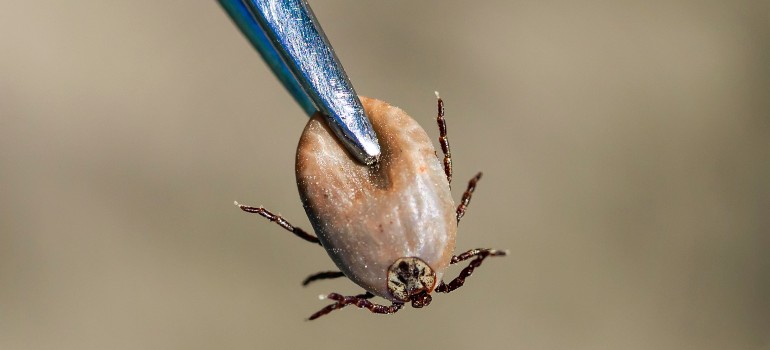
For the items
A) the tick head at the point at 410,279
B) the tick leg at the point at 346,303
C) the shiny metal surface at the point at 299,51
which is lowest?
the tick leg at the point at 346,303

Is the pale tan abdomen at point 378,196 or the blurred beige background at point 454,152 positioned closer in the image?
the pale tan abdomen at point 378,196

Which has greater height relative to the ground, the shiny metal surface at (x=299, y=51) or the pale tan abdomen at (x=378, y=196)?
the shiny metal surface at (x=299, y=51)

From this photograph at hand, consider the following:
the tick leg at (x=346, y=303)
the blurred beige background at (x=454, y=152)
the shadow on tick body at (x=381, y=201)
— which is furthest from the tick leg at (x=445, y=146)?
the blurred beige background at (x=454, y=152)

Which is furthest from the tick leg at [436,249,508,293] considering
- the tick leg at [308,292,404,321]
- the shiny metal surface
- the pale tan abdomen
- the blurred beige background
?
the blurred beige background

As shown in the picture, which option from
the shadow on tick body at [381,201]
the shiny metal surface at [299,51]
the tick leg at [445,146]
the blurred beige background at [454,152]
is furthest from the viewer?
the blurred beige background at [454,152]

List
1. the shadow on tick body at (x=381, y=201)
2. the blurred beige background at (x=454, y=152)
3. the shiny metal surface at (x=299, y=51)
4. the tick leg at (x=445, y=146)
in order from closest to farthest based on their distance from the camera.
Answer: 1. the shiny metal surface at (x=299, y=51)
2. the shadow on tick body at (x=381, y=201)
3. the tick leg at (x=445, y=146)
4. the blurred beige background at (x=454, y=152)

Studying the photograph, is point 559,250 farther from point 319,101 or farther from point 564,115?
point 319,101

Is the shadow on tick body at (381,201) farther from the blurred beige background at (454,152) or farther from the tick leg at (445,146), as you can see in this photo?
the blurred beige background at (454,152)

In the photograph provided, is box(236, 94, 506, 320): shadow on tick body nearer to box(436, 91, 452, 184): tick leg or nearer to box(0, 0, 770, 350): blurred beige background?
box(436, 91, 452, 184): tick leg
